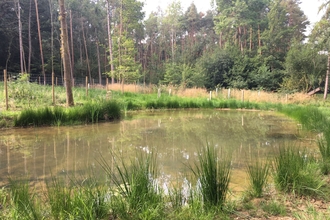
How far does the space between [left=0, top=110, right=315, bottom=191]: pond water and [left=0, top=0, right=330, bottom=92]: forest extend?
12526mm

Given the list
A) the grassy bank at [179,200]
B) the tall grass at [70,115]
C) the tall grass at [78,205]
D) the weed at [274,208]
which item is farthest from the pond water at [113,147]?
the tall grass at [78,205]

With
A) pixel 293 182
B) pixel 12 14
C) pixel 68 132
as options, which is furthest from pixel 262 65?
pixel 12 14

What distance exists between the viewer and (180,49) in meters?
37.3

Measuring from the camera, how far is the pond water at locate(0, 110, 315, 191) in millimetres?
3562

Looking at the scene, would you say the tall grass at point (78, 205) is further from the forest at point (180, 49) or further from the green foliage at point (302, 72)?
the green foliage at point (302, 72)

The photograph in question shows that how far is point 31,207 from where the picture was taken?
1.90 metres

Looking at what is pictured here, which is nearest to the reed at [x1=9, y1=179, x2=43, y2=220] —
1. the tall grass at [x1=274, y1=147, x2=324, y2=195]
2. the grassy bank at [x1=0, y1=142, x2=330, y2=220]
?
the grassy bank at [x1=0, y1=142, x2=330, y2=220]

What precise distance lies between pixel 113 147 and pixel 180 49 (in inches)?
1335

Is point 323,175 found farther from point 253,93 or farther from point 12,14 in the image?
point 12,14

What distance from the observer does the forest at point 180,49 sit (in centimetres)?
2247

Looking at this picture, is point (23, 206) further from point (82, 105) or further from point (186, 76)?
point (186, 76)

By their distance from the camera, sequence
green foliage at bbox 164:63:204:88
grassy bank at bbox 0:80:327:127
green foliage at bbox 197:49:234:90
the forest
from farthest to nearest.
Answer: green foliage at bbox 197:49:234:90 < green foliage at bbox 164:63:204:88 < the forest < grassy bank at bbox 0:80:327:127

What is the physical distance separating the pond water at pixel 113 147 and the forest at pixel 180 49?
12.5 m

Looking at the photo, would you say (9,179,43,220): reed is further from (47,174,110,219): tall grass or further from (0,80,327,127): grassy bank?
(0,80,327,127): grassy bank
